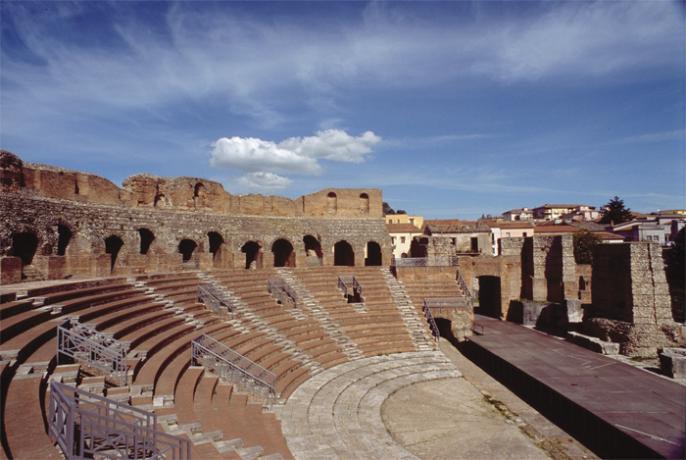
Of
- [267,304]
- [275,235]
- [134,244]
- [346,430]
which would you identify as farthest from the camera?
[275,235]

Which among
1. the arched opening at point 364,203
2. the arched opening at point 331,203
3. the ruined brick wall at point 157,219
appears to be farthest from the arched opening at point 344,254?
the arched opening at point 364,203

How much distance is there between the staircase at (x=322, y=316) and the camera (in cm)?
1512

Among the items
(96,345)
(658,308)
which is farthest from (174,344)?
(658,308)

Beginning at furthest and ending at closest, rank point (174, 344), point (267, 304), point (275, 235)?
point (275, 235)
point (267, 304)
point (174, 344)

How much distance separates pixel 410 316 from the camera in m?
17.8

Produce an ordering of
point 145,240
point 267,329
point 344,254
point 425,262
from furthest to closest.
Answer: point 344,254 < point 425,262 < point 145,240 < point 267,329

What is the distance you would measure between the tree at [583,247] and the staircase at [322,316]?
93.2 feet

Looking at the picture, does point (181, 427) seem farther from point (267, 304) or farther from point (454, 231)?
point (454, 231)

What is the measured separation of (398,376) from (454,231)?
81.1 ft

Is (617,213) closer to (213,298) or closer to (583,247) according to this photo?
(583,247)

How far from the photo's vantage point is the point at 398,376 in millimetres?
13570

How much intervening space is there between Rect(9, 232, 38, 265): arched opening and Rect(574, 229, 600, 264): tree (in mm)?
37974

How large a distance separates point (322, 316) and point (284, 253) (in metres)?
8.54

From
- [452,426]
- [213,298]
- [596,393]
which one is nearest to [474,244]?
[596,393]
